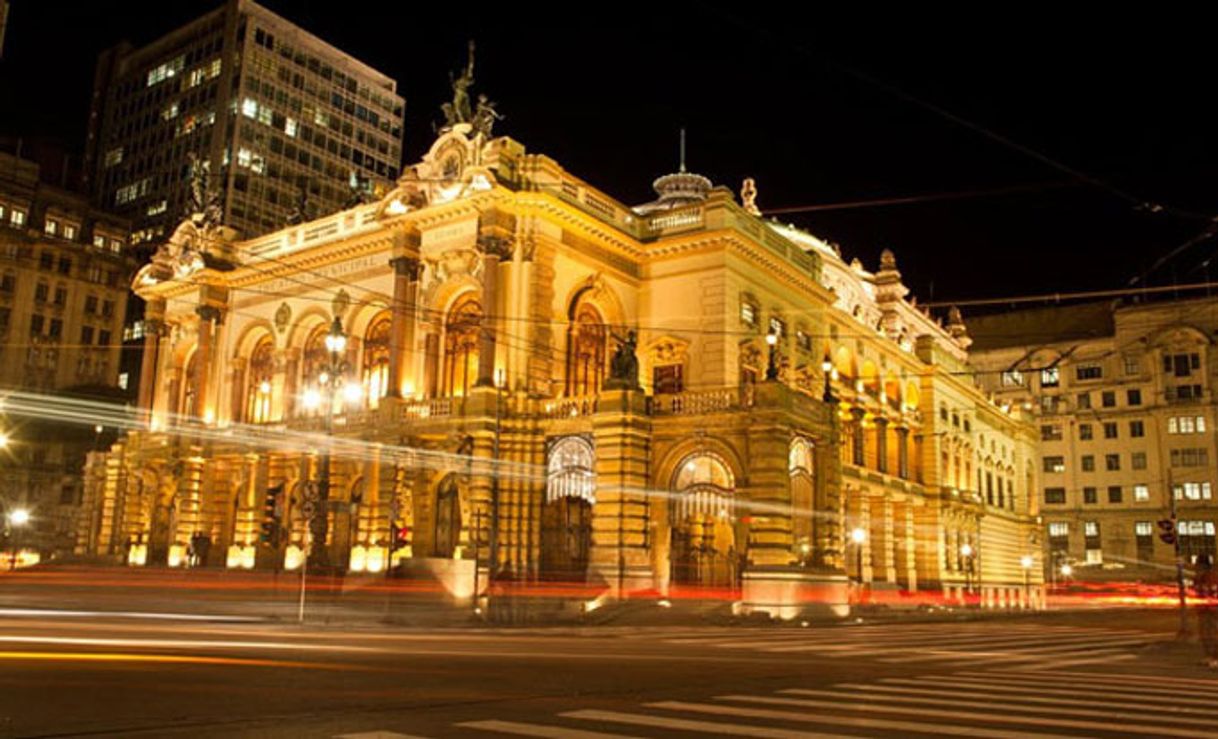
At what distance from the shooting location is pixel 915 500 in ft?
205

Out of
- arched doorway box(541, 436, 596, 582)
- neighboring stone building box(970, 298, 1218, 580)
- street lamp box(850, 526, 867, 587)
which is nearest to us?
arched doorway box(541, 436, 596, 582)

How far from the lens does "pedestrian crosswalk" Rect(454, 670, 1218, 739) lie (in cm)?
931

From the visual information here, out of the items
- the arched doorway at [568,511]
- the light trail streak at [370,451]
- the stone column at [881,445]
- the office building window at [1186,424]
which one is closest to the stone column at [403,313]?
the light trail streak at [370,451]

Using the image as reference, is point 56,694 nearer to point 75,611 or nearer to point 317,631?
point 317,631

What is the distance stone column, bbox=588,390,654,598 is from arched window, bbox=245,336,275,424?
21.6 m

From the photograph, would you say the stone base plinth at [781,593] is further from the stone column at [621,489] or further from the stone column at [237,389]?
the stone column at [237,389]

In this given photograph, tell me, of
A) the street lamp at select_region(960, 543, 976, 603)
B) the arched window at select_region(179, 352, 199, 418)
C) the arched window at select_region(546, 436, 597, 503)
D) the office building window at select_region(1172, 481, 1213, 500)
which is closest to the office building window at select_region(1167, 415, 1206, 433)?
the office building window at select_region(1172, 481, 1213, 500)

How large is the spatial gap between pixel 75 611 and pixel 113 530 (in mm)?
24562

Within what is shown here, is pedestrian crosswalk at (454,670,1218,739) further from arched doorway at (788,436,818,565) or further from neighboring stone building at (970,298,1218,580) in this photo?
neighboring stone building at (970,298,1218,580)

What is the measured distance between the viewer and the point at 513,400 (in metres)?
38.1

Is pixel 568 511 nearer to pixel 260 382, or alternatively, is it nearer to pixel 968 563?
pixel 260 382

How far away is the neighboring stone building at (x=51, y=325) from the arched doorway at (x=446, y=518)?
50175mm

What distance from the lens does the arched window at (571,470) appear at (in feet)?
121

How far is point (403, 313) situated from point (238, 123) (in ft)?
187
